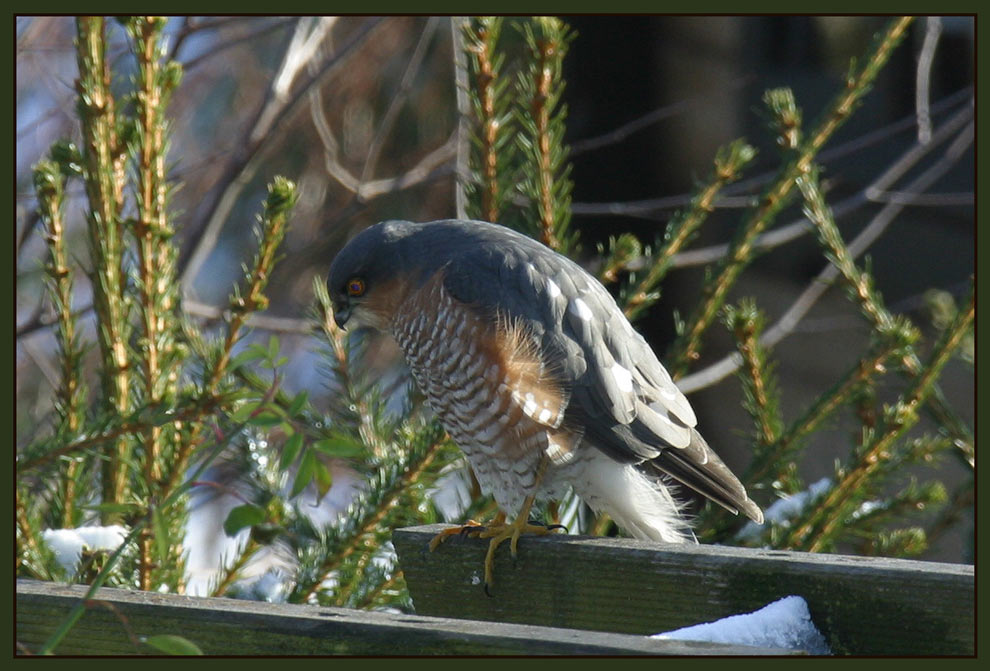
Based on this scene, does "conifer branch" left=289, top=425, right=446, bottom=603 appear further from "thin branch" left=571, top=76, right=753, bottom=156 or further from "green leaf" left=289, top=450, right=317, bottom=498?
"thin branch" left=571, top=76, right=753, bottom=156

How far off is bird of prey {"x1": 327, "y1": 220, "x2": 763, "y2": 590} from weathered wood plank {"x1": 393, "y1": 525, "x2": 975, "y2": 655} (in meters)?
0.26

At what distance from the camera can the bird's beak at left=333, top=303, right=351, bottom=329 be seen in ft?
8.95

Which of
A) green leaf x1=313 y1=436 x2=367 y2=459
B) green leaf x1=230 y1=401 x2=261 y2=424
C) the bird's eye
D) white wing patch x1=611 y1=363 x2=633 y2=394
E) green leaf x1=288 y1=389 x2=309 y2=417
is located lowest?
white wing patch x1=611 y1=363 x2=633 y2=394

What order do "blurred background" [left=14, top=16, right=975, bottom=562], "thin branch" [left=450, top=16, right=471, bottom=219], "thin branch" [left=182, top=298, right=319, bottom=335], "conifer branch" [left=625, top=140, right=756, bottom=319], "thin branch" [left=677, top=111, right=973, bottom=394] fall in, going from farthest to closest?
"blurred background" [left=14, top=16, right=975, bottom=562] → "thin branch" [left=182, top=298, right=319, bottom=335] → "thin branch" [left=677, top=111, right=973, bottom=394] → "thin branch" [left=450, top=16, right=471, bottom=219] → "conifer branch" [left=625, top=140, right=756, bottom=319]

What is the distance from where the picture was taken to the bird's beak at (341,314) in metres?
2.73

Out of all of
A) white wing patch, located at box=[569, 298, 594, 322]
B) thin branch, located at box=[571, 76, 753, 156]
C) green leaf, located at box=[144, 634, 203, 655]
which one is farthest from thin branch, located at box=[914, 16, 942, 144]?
green leaf, located at box=[144, 634, 203, 655]

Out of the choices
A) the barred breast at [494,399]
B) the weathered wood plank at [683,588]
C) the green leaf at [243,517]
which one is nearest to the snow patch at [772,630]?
the weathered wood plank at [683,588]

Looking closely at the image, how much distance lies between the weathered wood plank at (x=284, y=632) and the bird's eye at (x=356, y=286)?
1.27 m

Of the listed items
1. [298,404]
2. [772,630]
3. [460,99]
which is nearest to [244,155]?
[460,99]

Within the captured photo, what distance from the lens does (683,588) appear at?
1666 millimetres

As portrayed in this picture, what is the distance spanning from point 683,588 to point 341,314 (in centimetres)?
135

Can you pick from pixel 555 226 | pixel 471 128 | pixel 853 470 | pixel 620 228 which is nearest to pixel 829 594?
pixel 853 470

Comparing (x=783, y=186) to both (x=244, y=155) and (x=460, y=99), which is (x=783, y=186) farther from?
(x=244, y=155)

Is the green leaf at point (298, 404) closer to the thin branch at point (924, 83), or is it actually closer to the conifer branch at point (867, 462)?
the conifer branch at point (867, 462)
